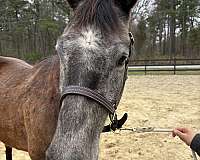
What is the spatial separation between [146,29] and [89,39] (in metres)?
28.0

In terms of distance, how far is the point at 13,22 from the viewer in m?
29.3

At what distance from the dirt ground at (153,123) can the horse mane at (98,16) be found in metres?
3.28

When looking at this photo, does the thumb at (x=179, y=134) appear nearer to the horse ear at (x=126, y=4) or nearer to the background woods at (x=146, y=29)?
the horse ear at (x=126, y=4)

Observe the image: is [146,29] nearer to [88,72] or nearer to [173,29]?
[173,29]

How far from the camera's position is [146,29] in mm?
28922

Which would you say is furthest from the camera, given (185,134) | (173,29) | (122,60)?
(173,29)

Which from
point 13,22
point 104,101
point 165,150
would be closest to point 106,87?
point 104,101

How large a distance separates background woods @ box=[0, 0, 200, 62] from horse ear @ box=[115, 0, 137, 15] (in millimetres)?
25711

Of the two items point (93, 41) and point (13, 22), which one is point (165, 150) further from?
point (13, 22)

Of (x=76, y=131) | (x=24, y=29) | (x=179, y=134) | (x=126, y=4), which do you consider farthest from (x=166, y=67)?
(x=76, y=131)

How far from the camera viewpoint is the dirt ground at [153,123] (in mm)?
4863

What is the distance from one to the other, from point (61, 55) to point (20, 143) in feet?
5.96

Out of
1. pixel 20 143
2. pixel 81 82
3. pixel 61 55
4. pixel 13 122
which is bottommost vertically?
pixel 20 143

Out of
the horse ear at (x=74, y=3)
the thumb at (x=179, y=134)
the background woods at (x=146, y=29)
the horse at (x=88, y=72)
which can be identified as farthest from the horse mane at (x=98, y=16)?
the background woods at (x=146, y=29)
